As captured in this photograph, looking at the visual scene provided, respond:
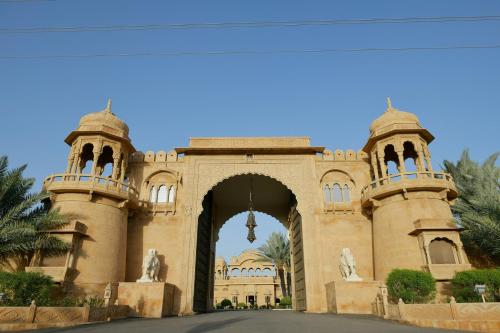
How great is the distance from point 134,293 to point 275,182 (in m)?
9.60

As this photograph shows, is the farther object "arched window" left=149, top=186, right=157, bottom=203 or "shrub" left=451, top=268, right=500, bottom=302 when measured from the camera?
"arched window" left=149, top=186, right=157, bottom=203

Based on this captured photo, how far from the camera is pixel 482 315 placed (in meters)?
9.74

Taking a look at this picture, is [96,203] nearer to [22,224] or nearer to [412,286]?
[22,224]

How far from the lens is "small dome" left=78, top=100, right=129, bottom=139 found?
55.3 feet

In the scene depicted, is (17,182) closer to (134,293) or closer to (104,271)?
(104,271)

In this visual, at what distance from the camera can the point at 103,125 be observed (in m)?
16.8

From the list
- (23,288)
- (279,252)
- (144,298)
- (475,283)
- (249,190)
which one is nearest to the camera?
(23,288)

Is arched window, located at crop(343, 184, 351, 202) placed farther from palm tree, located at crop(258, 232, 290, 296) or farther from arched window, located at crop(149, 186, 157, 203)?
palm tree, located at crop(258, 232, 290, 296)

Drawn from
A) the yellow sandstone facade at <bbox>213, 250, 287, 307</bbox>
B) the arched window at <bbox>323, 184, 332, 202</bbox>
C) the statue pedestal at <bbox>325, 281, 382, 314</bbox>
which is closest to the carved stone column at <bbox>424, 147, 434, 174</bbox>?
the arched window at <bbox>323, 184, 332, 202</bbox>

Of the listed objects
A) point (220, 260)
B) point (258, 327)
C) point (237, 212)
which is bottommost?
point (258, 327)

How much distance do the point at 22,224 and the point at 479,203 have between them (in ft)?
58.4

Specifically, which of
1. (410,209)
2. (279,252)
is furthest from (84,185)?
(279,252)

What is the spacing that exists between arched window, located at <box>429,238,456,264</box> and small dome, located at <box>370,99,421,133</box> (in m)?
5.76

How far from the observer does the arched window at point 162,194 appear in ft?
59.8
